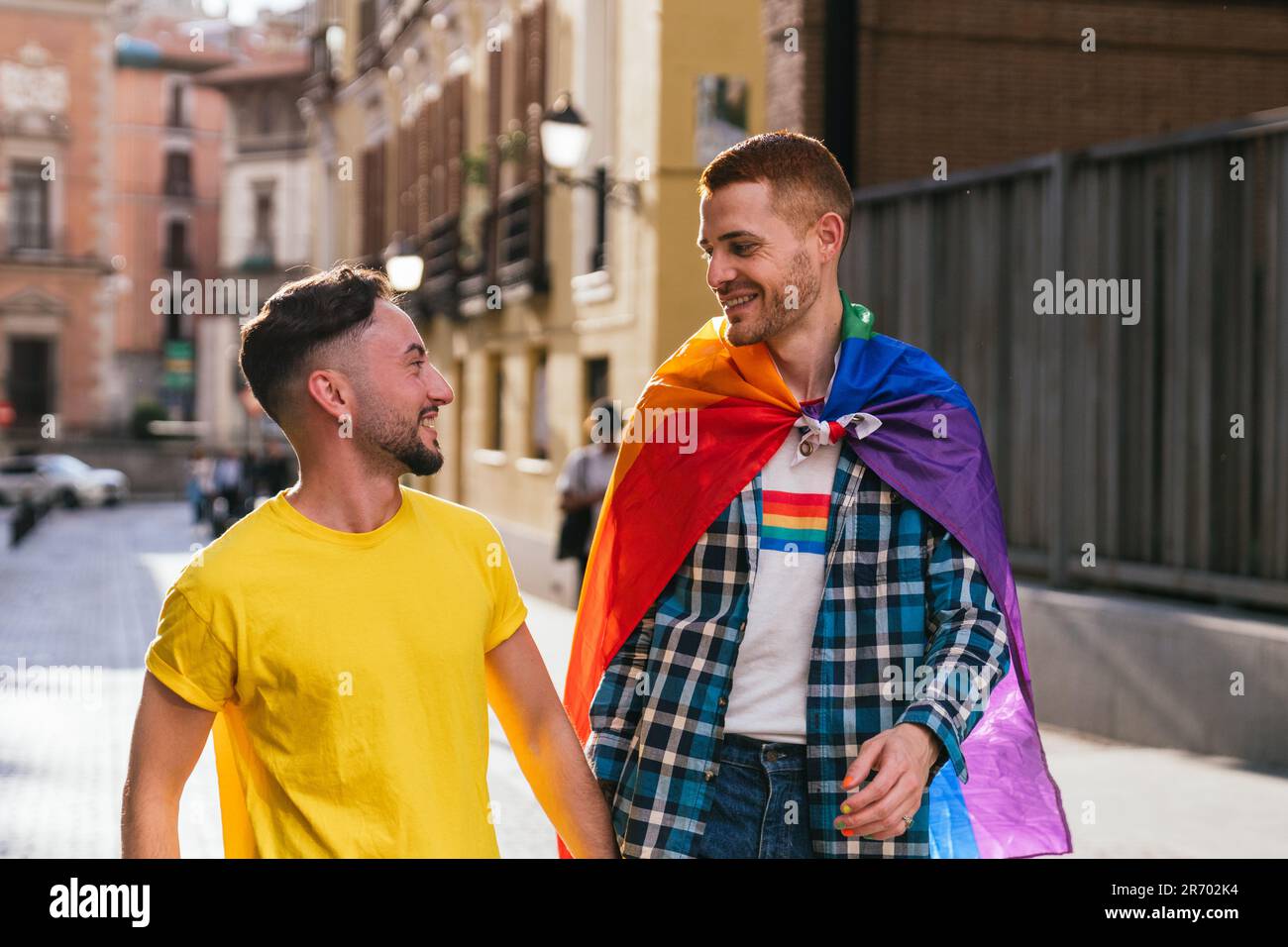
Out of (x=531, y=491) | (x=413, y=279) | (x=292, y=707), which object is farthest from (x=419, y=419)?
(x=531, y=491)

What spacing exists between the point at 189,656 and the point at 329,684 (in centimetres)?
20

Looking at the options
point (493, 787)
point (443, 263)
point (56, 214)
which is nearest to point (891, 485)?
point (493, 787)

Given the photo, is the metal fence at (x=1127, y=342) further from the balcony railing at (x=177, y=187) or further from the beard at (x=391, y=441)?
the balcony railing at (x=177, y=187)

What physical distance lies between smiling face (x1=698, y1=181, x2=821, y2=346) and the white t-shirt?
326 mm

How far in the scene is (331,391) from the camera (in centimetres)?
265

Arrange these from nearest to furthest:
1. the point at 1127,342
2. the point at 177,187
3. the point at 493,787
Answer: the point at 493,787 < the point at 1127,342 < the point at 177,187

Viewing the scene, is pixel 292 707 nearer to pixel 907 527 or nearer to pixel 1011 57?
pixel 907 527

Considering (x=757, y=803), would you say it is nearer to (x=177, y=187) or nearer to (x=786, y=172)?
(x=786, y=172)

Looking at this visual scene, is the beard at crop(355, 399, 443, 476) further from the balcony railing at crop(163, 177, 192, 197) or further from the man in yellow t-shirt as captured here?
the balcony railing at crop(163, 177, 192, 197)

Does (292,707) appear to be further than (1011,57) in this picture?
No

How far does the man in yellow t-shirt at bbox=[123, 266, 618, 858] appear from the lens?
249 centimetres

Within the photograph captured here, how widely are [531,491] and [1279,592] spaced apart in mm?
12347

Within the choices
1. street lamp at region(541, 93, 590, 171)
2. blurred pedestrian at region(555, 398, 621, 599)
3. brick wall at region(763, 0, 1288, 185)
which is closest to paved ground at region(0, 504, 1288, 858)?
blurred pedestrian at region(555, 398, 621, 599)

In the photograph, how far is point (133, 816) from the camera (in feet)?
8.05
